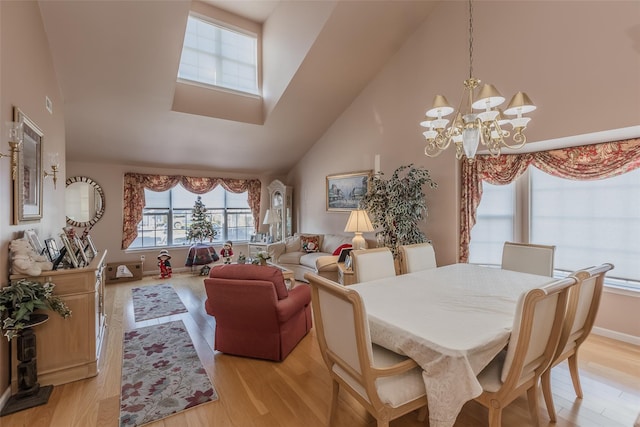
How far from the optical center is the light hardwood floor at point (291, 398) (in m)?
1.99

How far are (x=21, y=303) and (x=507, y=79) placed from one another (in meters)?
5.07

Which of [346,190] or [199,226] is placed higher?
[346,190]

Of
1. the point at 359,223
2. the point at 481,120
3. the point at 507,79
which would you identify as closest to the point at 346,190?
the point at 359,223

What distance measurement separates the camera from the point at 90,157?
552 centimetres

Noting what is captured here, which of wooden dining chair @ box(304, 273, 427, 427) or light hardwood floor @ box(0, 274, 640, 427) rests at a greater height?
wooden dining chair @ box(304, 273, 427, 427)

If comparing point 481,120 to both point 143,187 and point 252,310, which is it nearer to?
point 252,310

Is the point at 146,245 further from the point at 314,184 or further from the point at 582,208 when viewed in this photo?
the point at 582,208

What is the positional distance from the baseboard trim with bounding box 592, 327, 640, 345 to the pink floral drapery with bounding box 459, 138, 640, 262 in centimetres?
151

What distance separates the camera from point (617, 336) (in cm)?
317

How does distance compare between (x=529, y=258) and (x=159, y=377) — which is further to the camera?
(x=529, y=258)

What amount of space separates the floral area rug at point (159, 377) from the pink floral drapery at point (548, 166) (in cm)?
300

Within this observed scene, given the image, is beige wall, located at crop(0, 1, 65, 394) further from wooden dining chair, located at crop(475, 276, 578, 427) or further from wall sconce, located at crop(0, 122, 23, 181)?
wooden dining chair, located at crop(475, 276, 578, 427)

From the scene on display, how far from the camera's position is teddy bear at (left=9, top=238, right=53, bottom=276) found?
2.24 metres

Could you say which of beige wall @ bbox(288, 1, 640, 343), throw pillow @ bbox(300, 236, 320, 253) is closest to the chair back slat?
beige wall @ bbox(288, 1, 640, 343)
